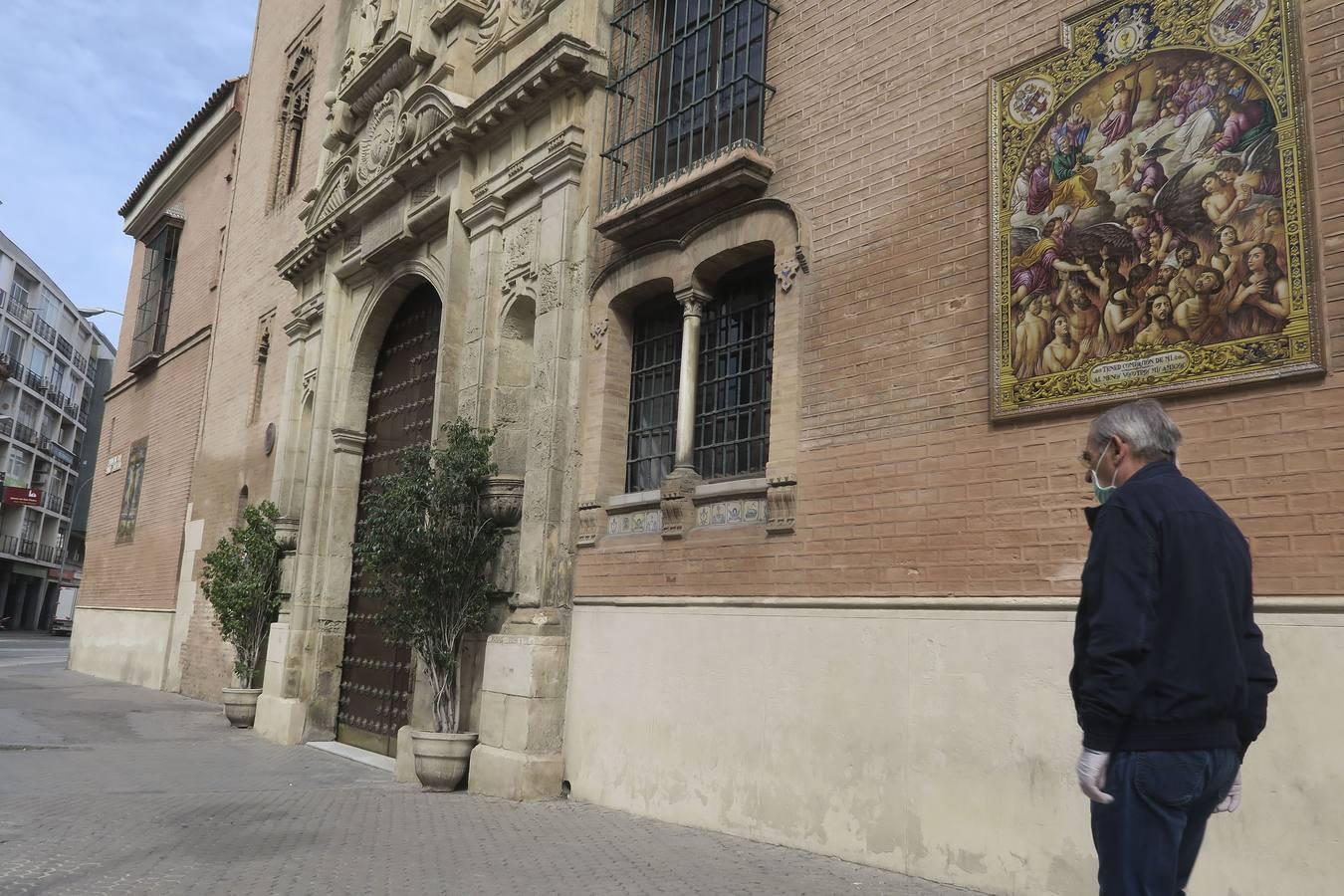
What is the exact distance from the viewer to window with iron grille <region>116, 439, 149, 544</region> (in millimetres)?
23016

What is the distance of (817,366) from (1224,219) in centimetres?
269

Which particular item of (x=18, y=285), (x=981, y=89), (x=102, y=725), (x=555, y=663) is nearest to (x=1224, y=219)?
(x=981, y=89)

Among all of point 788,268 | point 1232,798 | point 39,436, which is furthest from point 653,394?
point 39,436

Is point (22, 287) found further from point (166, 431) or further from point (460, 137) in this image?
point (460, 137)

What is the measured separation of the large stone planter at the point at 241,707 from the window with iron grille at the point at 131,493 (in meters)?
10.5

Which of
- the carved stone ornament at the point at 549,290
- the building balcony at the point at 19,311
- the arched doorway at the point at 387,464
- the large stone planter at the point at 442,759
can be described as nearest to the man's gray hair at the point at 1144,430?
the carved stone ornament at the point at 549,290

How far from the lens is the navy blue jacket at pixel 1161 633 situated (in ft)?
8.75

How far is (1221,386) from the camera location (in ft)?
16.6

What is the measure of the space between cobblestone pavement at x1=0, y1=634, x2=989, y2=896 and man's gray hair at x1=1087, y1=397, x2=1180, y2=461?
3.43 metres

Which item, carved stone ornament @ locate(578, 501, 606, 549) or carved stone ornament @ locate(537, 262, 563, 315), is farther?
carved stone ornament @ locate(537, 262, 563, 315)

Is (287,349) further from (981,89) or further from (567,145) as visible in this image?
(981,89)

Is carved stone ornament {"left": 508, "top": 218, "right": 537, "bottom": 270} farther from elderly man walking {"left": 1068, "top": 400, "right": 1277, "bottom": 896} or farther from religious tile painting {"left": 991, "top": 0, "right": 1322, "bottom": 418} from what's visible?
elderly man walking {"left": 1068, "top": 400, "right": 1277, "bottom": 896}

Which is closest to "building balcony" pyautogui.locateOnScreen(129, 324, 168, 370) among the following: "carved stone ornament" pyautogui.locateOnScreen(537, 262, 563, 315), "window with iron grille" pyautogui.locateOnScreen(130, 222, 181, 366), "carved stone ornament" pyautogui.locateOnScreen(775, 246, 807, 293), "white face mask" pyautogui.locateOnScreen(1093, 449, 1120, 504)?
"window with iron grille" pyautogui.locateOnScreen(130, 222, 181, 366)

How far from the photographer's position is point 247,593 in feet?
45.5
